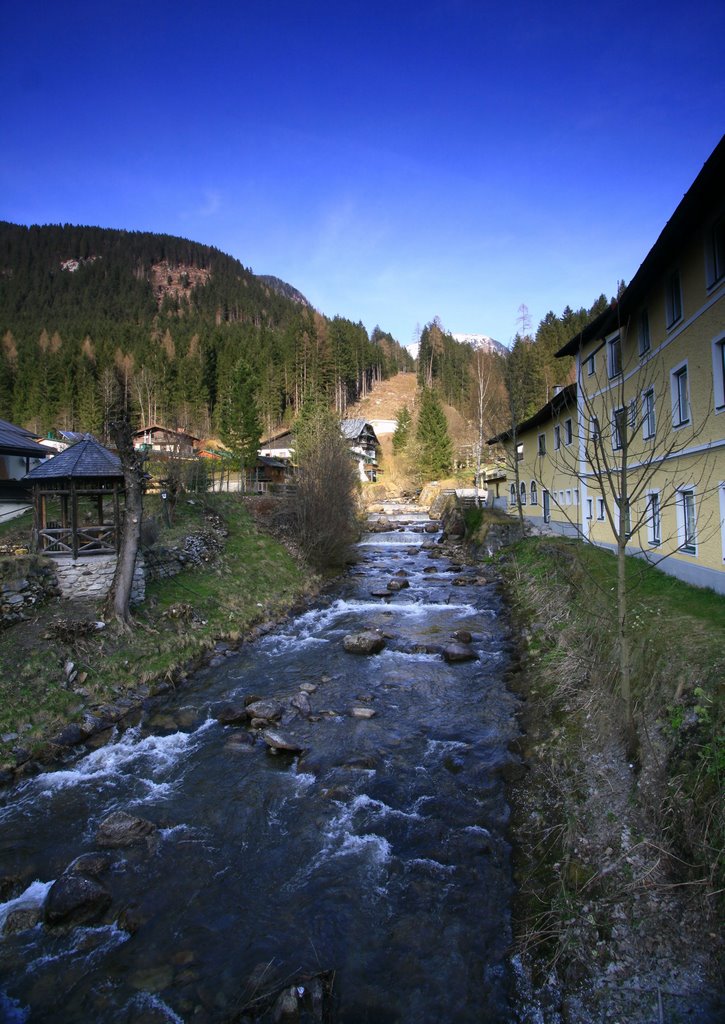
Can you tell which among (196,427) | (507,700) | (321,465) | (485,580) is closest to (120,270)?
(196,427)

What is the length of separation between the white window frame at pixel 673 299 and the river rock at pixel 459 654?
11.5 m

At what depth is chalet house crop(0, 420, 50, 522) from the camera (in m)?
23.8

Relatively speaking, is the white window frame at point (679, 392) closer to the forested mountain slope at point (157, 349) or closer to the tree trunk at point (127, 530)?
the tree trunk at point (127, 530)

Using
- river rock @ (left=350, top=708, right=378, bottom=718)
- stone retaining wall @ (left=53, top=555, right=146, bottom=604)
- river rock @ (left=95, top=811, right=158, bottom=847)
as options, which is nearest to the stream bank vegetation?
river rock @ (left=350, top=708, right=378, bottom=718)

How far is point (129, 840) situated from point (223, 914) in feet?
7.34

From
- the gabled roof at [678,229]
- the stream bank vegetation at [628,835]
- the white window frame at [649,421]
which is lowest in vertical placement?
the stream bank vegetation at [628,835]

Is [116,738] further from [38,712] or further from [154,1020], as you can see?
[154,1020]

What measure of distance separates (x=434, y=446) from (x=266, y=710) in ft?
173

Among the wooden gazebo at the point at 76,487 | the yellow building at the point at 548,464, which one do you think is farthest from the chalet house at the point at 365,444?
the wooden gazebo at the point at 76,487

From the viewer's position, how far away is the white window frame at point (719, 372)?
12.3 m

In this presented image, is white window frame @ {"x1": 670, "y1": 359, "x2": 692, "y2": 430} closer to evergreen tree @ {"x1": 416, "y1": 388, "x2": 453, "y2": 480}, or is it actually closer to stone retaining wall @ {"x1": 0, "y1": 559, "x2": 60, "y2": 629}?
stone retaining wall @ {"x1": 0, "y1": 559, "x2": 60, "y2": 629}

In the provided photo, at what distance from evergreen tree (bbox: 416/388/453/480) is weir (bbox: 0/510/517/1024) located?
163ft

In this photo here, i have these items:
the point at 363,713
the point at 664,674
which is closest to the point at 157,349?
the point at 363,713

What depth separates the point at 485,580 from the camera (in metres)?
25.0
